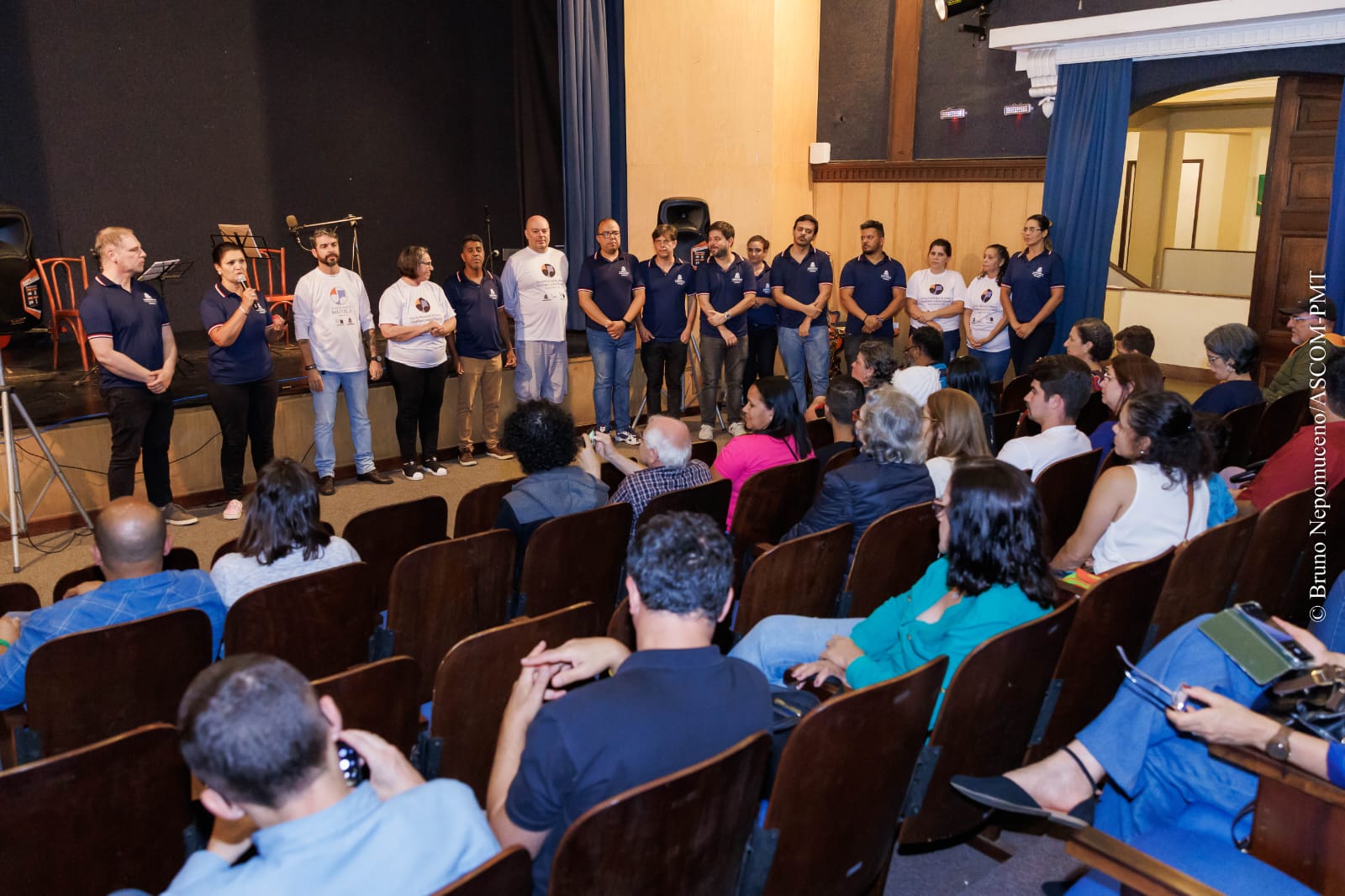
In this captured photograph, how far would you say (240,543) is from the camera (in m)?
2.72

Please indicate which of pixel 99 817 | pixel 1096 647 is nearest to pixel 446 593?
pixel 99 817

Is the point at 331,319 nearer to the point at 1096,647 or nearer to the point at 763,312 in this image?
the point at 763,312

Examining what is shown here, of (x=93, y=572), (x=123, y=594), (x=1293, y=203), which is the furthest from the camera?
(x=1293, y=203)

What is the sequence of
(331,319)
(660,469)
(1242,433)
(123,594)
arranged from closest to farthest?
1. (123,594)
2. (660,469)
3. (1242,433)
4. (331,319)

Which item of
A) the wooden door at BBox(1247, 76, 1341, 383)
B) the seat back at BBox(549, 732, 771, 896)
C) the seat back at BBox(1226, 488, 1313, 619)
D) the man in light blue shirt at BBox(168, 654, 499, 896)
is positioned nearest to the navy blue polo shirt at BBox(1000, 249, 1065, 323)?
the wooden door at BBox(1247, 76, 1341, 383)

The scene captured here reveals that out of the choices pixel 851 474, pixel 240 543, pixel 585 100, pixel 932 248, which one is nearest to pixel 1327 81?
pixel 932 248

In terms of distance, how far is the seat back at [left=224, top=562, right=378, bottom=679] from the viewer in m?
2.44

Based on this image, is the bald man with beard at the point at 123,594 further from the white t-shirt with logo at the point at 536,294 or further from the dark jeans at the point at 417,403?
the white t-shirt with logo at the point at 536,294

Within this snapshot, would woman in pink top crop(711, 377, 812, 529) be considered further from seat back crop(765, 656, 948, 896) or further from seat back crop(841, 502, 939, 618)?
seat back crop(765, 656, 948, 896)

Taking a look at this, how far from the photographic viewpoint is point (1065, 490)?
146 inches

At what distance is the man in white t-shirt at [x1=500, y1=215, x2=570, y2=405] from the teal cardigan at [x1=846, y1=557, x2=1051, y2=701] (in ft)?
14.7

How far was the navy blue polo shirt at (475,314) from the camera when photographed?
21.0 feet

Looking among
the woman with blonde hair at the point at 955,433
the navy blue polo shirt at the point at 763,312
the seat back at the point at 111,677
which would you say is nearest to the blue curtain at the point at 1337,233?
the navy blue polo shirt at the point at 763,312

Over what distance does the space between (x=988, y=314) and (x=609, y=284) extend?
9.08 ft
